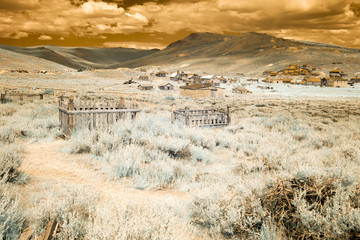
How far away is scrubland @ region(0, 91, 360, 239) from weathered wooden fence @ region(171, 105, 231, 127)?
3.01 meters

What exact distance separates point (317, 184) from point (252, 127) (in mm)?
9578

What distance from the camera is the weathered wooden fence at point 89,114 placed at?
9.44 meters

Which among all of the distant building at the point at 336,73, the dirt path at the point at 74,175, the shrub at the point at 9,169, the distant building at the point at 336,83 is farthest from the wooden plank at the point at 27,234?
the distant building at the point at 336,73

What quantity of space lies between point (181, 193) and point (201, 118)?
7.97 metres

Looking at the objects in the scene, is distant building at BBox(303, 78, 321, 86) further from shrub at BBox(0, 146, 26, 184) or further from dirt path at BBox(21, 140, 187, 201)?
shrub at BBox(0, 146, 26, 184)

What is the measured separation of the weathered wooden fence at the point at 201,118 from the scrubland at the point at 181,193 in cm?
301

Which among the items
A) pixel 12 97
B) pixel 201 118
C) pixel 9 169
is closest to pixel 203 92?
pixel 12 97

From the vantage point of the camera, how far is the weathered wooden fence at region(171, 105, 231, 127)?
42.5ft

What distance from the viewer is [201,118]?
13.3 m

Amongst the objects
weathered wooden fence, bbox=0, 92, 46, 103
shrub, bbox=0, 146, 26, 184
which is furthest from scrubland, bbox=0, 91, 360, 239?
weathered wooden fence, bbox=0, 92, 46, 103

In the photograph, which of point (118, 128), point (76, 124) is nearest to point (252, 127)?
point (118, 128)

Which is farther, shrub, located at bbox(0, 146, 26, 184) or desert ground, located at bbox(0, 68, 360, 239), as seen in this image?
shrub, located at bbox(0, 146, 26, 184)

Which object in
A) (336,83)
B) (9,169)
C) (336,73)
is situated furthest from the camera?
(336,73)

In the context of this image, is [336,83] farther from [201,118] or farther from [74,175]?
[74,175]
